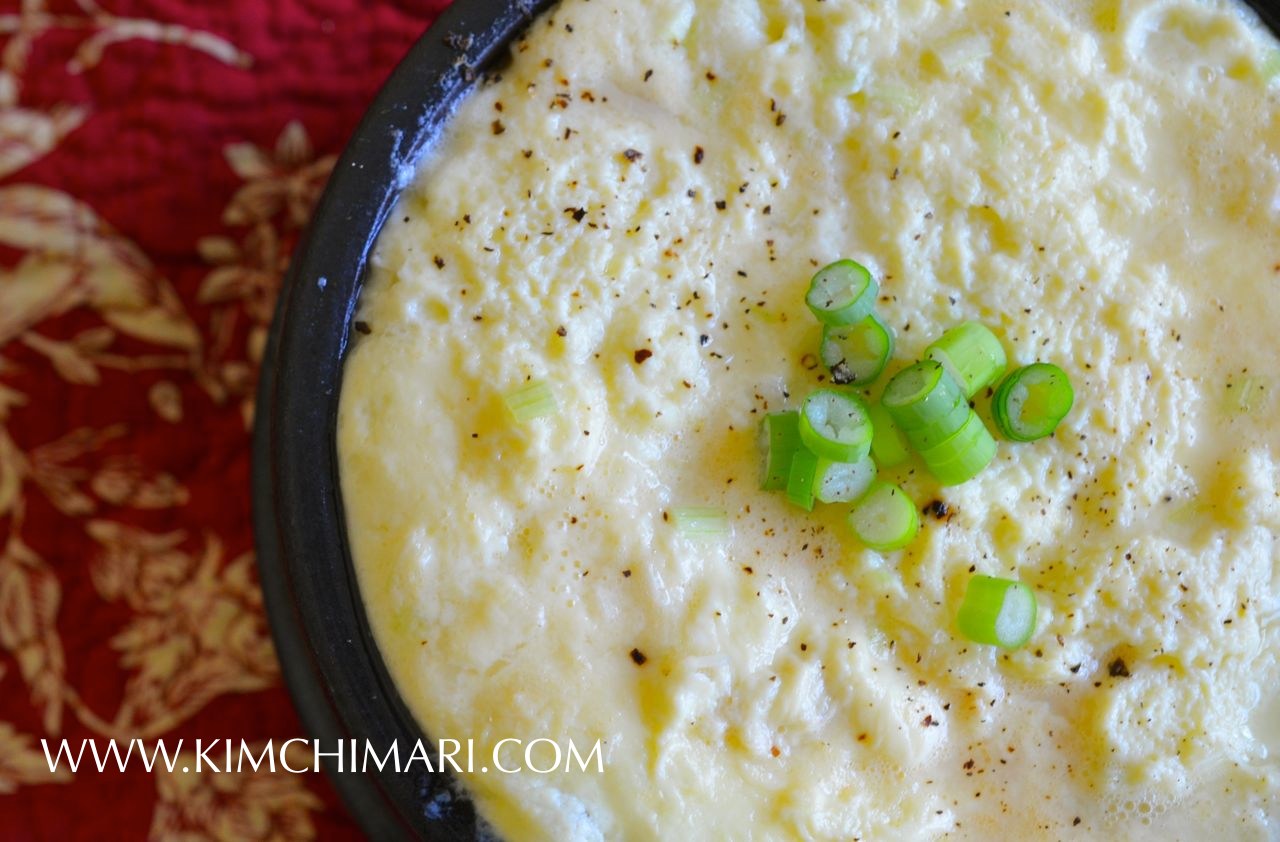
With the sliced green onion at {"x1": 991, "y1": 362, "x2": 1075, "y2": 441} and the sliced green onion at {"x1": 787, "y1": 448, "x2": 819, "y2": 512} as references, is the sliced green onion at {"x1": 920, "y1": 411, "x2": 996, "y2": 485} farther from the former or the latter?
the sliced green onion at {"x1": 787, "y1": 448, "x2": 819, "y2": 512}

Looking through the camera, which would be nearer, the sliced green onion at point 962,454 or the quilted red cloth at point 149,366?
the sliced green onion at point 962,454

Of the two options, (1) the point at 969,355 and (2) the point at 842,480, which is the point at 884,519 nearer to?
(2) the point at 842,480

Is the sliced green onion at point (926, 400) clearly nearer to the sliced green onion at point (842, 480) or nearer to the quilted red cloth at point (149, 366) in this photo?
the sliced green onion at point (842, 480)

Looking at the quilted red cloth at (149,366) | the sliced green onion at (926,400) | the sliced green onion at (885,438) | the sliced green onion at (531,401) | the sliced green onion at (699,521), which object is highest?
the sliced green onion at (926,400)

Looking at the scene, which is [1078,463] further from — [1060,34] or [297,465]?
[297,465]

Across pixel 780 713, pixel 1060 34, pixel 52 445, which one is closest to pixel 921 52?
pixel 1060 34

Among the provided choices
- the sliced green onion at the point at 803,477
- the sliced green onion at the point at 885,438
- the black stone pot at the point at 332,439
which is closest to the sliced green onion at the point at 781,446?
the sliced green onion at the point at 803,477

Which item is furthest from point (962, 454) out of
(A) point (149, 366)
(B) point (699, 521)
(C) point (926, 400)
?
(A) point (149, 366)
